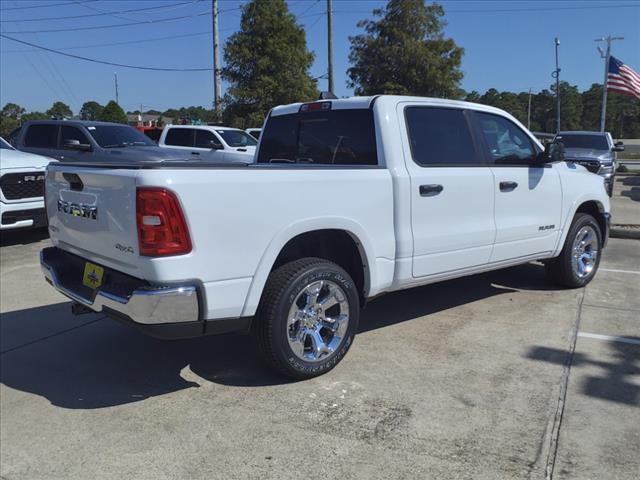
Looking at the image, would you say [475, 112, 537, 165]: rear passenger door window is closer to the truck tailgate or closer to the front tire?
the front tire

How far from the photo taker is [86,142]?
10.5 meters

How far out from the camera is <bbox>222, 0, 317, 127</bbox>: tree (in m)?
24.5

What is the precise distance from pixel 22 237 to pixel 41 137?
2912 millimetres

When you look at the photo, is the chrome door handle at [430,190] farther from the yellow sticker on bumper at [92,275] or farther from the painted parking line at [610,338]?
the yellow sticker on bumper at [92,275]

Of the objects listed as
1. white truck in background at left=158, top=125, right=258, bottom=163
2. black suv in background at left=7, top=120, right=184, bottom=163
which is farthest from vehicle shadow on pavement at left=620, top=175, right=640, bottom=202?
black suv in background at left=7, top=120, right=184, bottom=163

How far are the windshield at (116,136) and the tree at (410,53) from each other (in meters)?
20.0

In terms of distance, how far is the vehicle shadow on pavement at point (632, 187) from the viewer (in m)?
14.3

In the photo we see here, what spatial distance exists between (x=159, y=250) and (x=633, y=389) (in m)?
3.00

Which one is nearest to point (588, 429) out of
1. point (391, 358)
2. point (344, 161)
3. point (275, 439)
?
point (391, 358)

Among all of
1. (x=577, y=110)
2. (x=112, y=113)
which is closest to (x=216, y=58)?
(x=112, y=113)

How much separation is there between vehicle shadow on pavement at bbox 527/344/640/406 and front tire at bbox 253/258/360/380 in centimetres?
142

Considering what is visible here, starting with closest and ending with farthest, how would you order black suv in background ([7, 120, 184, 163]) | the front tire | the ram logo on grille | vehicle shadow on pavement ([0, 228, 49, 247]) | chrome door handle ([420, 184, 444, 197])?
the front tire, chrome door handle ([420, 184, 444, 197]), the ram logo on grille, vehicle shadow on pavement ([0, 228, 49, 247]), black suv in background ([7, 120, 184, 163])

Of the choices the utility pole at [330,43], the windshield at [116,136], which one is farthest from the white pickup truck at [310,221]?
the utility pole at [330,43]

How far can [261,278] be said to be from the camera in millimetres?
3359
